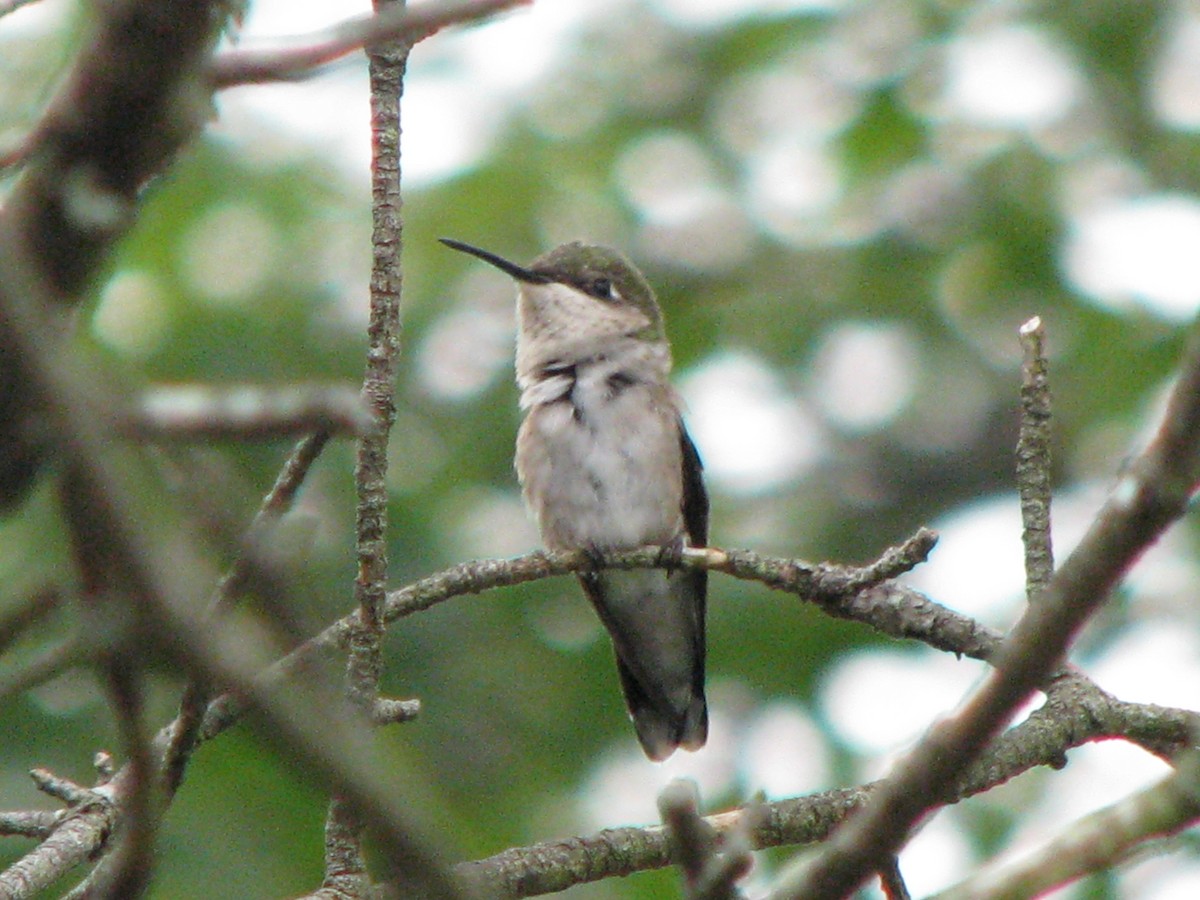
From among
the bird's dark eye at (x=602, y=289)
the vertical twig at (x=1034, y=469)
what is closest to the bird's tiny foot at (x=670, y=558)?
the vertical twig at (x=1034, y=469)

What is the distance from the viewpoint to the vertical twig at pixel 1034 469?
3.97 metres

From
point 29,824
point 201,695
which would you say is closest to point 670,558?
point 29,824

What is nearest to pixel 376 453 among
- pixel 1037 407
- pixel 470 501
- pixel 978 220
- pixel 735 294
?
pixel 1037 407

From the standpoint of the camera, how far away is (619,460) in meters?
8.04

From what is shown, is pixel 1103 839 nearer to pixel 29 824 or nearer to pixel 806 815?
pixel 806 815

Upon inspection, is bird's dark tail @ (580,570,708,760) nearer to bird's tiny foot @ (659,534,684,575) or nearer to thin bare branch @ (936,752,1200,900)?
bird's tiny foot @ (659,534,684,575)

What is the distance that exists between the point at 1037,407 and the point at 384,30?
255 centimetres

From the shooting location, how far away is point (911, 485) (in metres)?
13.2

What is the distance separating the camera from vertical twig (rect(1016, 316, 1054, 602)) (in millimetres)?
3969

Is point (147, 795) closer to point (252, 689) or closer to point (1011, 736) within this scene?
point (252, 689)

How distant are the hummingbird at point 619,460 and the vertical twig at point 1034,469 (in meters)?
3.71

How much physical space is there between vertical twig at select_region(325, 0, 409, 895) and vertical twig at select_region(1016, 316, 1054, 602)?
1587mm

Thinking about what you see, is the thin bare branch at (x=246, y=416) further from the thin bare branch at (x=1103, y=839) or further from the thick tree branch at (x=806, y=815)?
the thick tree branch at (x=806, y=815)

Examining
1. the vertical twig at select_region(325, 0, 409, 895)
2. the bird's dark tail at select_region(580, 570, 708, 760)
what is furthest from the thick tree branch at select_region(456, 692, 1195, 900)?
the bird's dark tail at select_region(580, 570, 708, 760)
